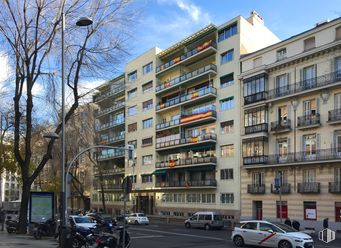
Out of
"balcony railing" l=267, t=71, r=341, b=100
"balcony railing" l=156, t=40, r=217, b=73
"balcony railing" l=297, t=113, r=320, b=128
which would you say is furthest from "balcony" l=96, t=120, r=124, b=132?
"balcony railing" l=297, t=113, r=320, b=128

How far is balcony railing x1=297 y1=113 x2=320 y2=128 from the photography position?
139ft

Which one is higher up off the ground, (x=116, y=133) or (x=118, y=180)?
(x=116, y=133)

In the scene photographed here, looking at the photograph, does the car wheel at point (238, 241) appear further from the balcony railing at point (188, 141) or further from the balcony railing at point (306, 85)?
the balcony railing at point (188, 141)

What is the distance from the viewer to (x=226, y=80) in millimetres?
55438

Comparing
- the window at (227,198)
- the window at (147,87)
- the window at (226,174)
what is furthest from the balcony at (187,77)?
the window at (227,198)

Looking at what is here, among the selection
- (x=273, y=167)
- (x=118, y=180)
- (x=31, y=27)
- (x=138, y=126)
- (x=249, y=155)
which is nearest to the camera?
(x=31, y=27)

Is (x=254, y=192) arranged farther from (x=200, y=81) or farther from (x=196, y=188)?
(x=200, y=81)

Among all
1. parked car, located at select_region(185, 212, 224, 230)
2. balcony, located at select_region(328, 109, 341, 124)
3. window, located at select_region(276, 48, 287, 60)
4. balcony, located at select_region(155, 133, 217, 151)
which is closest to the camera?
balcony, located at select_region(328, 109, 341, 124)

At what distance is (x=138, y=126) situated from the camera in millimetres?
74750

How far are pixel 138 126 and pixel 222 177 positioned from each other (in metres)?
24.1

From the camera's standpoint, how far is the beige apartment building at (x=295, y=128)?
41.1 metres

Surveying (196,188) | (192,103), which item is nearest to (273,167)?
(196,188)

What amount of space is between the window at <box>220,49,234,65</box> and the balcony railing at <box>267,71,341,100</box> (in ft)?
29.1

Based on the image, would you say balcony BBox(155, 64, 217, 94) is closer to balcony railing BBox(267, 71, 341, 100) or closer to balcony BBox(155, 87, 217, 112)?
balcony BBox(155, 87, 217, 112)
